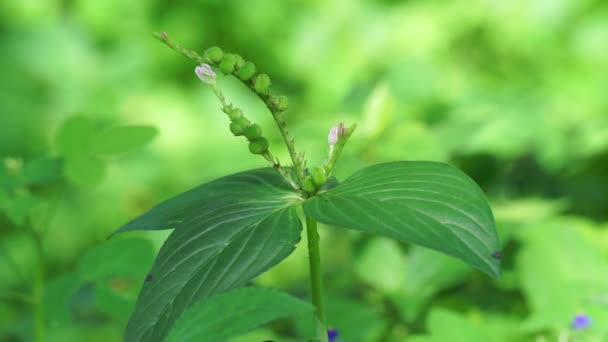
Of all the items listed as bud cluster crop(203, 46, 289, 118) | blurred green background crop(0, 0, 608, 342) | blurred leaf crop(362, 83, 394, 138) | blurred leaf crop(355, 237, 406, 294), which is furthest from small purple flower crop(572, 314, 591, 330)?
blurred leaf crop(362, 83, 394, 138)

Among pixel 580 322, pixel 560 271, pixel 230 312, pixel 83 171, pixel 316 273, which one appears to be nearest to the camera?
pixel 230 312

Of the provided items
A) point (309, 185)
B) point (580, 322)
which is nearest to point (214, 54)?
point (309, 185)

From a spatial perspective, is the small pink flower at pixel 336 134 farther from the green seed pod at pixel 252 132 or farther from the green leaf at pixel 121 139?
the green leaf at pixel 121 139

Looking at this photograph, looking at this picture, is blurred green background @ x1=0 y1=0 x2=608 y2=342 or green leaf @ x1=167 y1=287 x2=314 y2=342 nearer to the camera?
green leaf @ x1=167 y1=287 x2=314 y2=342

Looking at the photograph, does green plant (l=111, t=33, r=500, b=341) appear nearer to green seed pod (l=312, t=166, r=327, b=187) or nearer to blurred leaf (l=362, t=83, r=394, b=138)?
green seed pod (l=312, t=166, r=327, b=187)

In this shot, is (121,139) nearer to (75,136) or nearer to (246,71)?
(75,136)

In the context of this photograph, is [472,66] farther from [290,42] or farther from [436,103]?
[436,103]

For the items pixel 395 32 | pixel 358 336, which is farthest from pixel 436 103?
pixel 395 32
